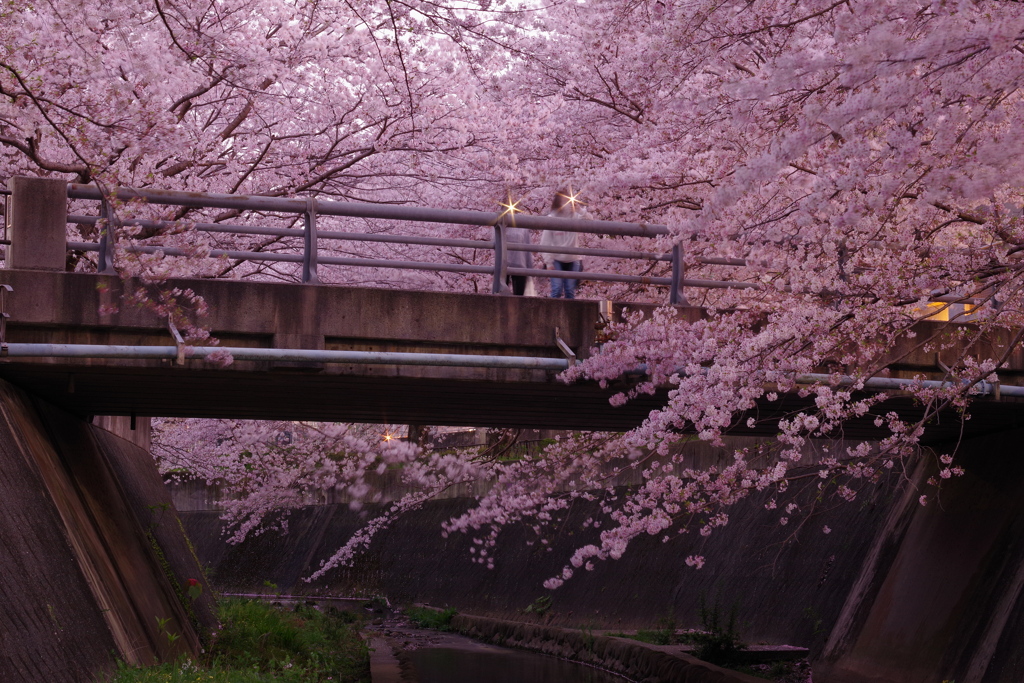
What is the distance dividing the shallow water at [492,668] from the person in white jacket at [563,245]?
638cm

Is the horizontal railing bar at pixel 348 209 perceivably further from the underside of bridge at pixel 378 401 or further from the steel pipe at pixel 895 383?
the steel pipe at pixel 895 383

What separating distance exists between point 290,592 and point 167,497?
64.7 feet

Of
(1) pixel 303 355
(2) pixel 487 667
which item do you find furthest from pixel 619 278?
(2) pixel 487 667

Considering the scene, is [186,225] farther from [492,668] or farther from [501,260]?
[492,668]

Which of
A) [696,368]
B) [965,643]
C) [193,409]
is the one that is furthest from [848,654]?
[193,409]

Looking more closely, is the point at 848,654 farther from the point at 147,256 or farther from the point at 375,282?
the point at 147,256

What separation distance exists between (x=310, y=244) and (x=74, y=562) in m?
3.80

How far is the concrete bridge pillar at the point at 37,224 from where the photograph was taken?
10031 mm

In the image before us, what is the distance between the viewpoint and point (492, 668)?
752 inches

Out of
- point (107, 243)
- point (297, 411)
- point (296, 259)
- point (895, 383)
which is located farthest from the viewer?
point (297, 411)

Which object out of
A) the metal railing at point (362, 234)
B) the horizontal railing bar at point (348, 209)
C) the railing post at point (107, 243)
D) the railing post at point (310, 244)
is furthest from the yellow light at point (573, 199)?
the railing post at point (107, 243)

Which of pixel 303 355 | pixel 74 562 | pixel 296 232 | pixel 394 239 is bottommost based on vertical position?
pixel 74 562

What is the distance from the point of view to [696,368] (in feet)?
31.9

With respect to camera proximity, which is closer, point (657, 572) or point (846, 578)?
point (846, 578)
